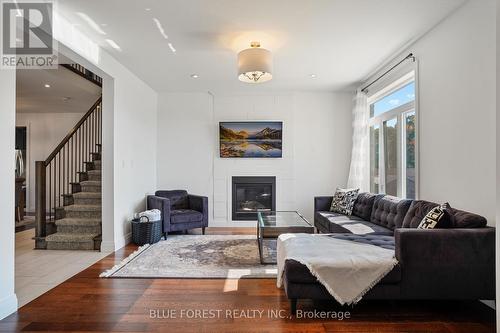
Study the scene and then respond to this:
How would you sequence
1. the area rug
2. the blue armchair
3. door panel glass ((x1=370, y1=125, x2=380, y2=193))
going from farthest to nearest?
door panel glass ((x1=370, y1=125, x2=380, y2=193))
the blue armchair
the area rug

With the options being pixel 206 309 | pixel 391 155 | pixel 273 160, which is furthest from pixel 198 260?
pixel 391 155

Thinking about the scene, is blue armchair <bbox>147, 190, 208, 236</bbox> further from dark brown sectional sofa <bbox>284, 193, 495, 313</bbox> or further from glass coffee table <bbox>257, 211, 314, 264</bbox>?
dark brown sectional sofa <bbox>284, 193, 495, 313</bbox>

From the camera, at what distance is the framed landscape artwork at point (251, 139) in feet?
20.6

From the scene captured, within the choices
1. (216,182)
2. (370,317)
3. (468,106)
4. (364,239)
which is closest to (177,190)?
(216,182)

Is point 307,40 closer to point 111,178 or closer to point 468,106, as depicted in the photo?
point 468,106

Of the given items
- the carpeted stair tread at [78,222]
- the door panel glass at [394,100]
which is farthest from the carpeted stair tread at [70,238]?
the door panel glass at [394,100]

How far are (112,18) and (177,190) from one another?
3424mm

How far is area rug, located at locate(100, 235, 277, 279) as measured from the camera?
3.43m

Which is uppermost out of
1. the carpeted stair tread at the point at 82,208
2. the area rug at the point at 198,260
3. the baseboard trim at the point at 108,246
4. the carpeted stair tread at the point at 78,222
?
the carpeted stair tread at the point at 82,208

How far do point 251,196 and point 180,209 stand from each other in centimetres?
144

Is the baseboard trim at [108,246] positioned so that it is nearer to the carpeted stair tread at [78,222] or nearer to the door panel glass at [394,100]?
the carpeted stair tread at [78,222]

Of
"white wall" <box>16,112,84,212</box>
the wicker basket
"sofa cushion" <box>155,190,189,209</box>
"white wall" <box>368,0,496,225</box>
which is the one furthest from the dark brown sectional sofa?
"white wall" <box>16,112,84,212</box>

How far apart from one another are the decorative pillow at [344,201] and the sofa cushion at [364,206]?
7 centimetres
